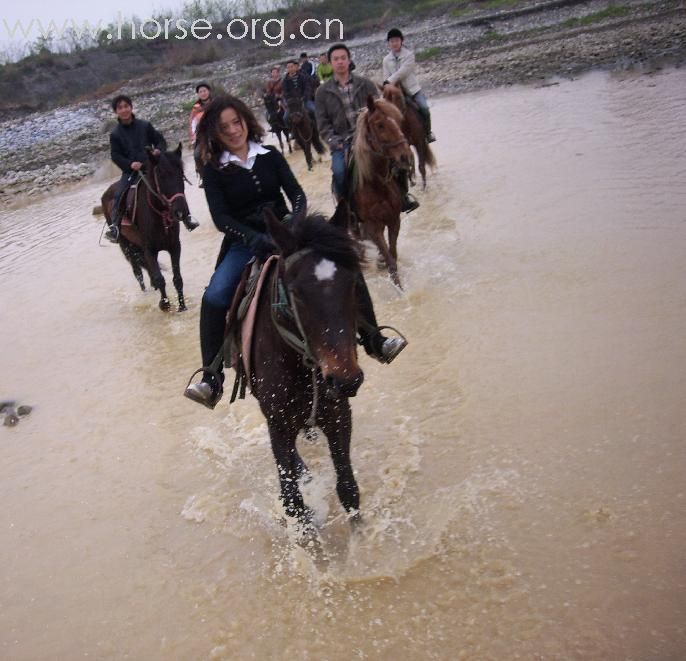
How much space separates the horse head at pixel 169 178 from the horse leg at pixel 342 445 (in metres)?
4.61

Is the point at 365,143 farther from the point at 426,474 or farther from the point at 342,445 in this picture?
the point at 342,445

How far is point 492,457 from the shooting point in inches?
163

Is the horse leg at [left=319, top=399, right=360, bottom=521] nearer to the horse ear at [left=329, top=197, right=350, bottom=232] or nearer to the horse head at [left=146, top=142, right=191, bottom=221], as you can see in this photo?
the horse ear at [left=329, top=197, right=350, bottom=232]

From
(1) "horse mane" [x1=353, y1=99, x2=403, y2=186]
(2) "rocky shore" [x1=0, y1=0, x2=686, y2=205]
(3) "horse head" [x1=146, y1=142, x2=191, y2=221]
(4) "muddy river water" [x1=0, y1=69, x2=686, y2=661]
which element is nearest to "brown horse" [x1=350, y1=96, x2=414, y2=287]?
(1) "horse mane" [x1=353, y1=99, x2=403, y2=186]

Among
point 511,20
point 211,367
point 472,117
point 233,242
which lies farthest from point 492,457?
point 511,20

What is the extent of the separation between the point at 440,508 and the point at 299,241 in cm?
191

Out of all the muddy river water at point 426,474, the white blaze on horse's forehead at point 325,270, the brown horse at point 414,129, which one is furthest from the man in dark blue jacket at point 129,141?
the white blaze on horse's forehead at point 325,270

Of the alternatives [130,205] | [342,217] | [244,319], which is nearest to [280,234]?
[342,217]

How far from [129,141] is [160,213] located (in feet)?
3.42

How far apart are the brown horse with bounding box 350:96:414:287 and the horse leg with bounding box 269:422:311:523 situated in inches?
143

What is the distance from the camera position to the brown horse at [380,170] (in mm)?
6418

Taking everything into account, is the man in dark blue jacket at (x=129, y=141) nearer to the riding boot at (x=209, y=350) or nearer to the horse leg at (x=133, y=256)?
the horse leg at (x=133, y=256)

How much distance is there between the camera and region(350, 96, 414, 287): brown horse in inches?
253

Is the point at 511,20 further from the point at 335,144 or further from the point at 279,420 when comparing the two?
the point at 279,420
